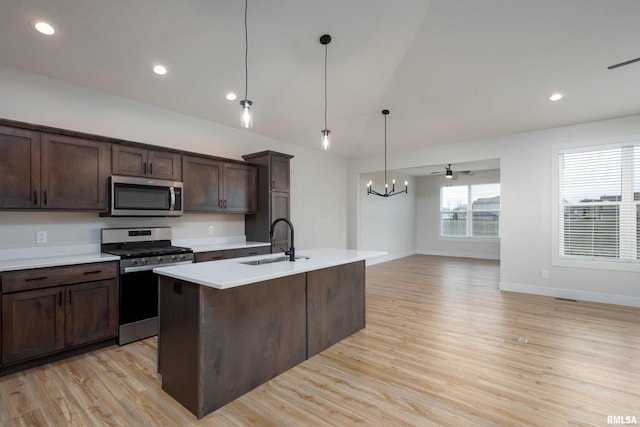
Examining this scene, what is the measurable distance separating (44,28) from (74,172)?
128cm

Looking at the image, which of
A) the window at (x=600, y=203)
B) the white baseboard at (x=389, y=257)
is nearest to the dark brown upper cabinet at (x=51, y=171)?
the white baseboard at (x=389, y=257)

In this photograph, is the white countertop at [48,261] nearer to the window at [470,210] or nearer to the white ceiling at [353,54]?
the white ceiling at [353,54]

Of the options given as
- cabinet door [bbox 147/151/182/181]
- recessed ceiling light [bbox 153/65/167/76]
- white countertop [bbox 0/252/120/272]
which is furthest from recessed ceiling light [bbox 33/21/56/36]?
white countertop [bbox 0/252/120/272]

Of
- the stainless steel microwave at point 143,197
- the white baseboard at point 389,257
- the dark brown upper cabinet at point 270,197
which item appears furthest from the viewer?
the white baseboard at point 389,257

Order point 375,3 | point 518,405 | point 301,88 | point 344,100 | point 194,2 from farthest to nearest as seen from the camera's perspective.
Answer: point 344,100
point 301,88
point 375,3
point 194,2
point 518,405

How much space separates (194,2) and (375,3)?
5.60ft

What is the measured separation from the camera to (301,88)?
429 cm

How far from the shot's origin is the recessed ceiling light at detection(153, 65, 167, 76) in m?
3.37

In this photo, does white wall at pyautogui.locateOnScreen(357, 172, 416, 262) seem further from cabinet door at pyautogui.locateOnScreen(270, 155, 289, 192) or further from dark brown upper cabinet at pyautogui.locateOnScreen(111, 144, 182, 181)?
dark brown upper cabinet at pyautogui.locateOnScreen(111, 144, 182, 181)

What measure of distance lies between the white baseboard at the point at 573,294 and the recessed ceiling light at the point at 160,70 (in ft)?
19.8

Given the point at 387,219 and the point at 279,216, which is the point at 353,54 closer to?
the point at 279,216

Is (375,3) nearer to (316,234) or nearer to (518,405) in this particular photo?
(518,405)

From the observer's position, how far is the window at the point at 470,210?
8828 mm

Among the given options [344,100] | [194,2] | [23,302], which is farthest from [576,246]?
[23,302]
